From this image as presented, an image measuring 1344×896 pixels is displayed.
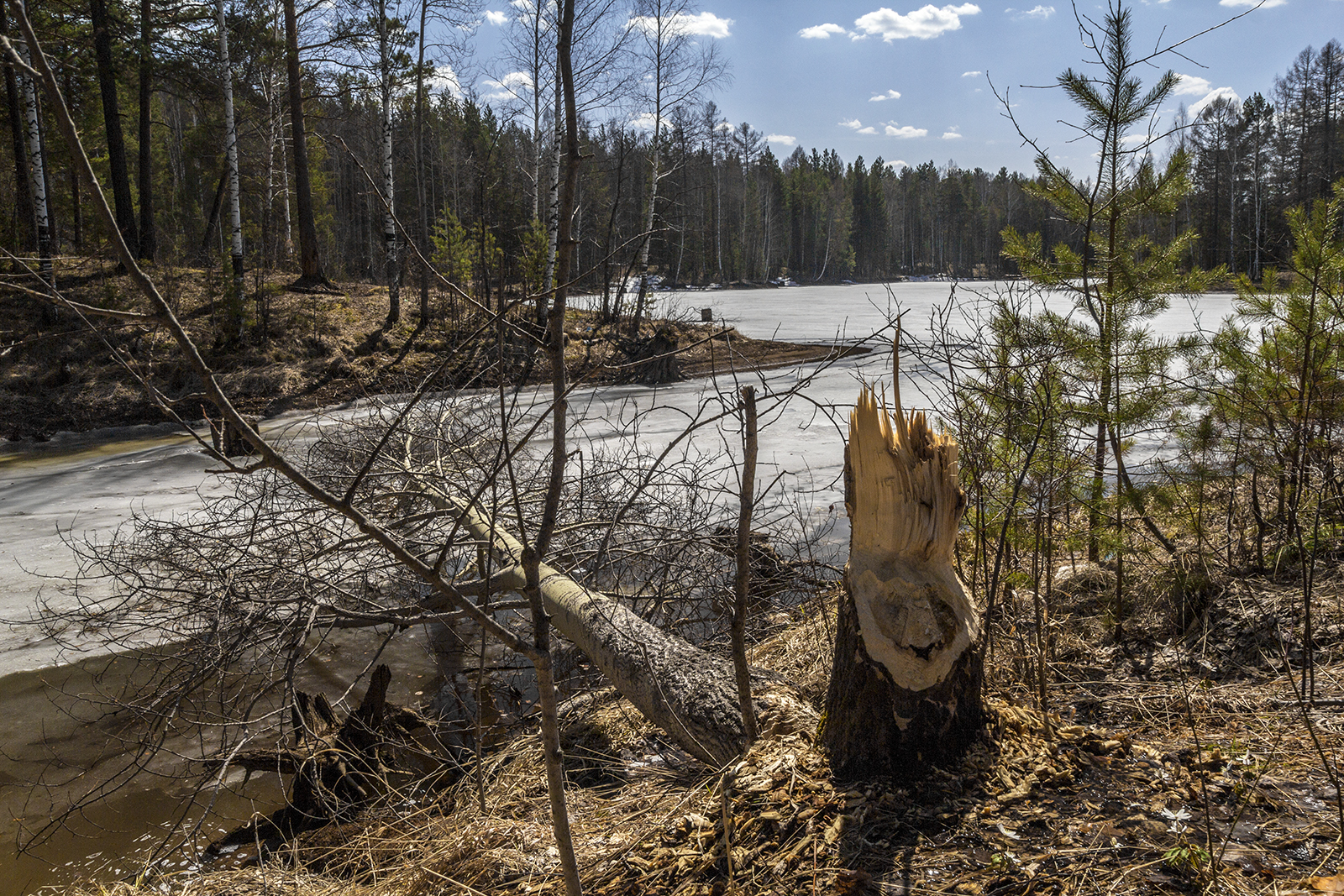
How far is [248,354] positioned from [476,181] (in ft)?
58.2

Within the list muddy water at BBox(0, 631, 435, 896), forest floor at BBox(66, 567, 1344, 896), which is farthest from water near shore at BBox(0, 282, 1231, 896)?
forest floor at BBox(66, 567, 1344, 896)

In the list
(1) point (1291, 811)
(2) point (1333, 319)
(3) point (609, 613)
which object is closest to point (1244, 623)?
(2) point (1333, 319)

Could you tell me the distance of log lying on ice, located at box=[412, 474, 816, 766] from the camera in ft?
9.61

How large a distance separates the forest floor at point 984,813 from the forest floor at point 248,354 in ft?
25.9

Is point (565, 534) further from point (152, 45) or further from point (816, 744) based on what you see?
point (152, 45)

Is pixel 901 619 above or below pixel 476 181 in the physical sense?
below

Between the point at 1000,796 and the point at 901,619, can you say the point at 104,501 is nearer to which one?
the point at 901,619

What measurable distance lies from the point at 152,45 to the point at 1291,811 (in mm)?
20973

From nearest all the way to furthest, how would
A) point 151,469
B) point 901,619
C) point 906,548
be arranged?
point 901,619
point 906,548
point 151,469

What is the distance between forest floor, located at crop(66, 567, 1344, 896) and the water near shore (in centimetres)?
110

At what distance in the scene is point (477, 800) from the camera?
307cm

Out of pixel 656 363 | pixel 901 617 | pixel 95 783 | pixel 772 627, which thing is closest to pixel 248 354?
pixel 656 363

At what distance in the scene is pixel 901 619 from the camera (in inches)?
97.0

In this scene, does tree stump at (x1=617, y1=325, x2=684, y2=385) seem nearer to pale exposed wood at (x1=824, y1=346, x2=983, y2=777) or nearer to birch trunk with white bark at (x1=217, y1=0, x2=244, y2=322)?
birch trunk with white bark at (x1=217, y1=0, x2=244, y2=322)
